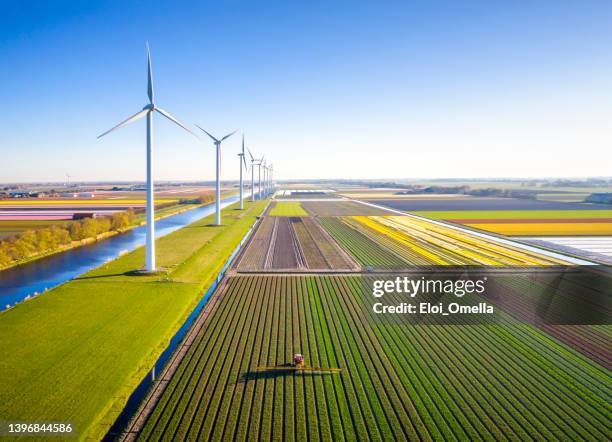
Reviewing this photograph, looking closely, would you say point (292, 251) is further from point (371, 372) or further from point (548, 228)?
point (548, 228)

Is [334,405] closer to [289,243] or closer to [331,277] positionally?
[331,277]

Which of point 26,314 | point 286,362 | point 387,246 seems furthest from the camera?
point 387,246

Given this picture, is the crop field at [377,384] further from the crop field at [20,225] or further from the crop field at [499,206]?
the crop field at [499,206]

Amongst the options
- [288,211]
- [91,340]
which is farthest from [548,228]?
[91,340]

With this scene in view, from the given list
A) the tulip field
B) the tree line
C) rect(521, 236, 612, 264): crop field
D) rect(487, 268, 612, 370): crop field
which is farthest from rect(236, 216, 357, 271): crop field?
rect(521, 236, 612, 264): crop field

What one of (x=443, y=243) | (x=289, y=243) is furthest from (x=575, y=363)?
(x=289, y=243)

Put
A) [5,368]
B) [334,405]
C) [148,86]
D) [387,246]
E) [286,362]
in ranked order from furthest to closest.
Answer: [387,246]
[148,86]
[286,362]
[5,368]
[334,405]
